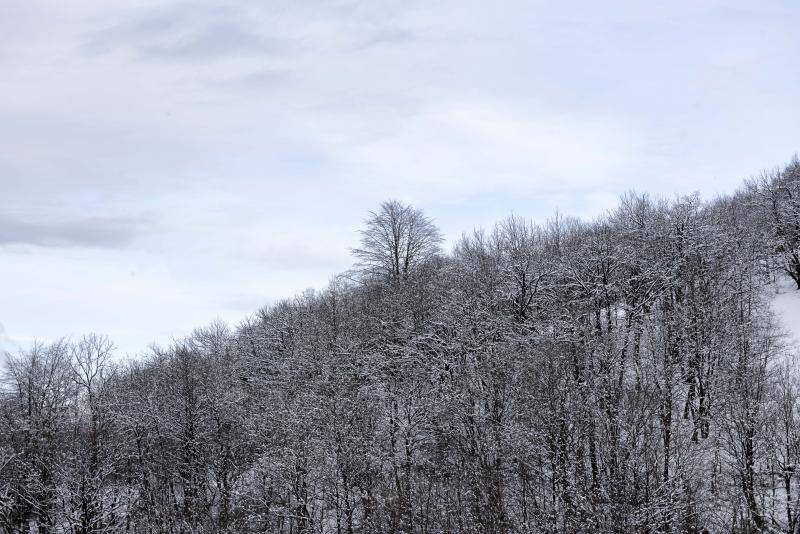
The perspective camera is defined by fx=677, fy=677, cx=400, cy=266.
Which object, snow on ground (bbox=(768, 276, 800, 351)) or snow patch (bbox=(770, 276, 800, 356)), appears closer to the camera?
snow patch (bbox=(770, 276, 800, 356))

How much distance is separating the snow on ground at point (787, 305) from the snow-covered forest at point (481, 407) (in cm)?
54

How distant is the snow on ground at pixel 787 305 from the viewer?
206ft

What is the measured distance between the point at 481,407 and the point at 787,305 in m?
44.1

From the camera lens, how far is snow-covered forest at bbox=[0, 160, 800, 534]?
35781 millimetres

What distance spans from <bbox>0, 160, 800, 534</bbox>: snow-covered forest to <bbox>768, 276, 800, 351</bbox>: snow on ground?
54cm

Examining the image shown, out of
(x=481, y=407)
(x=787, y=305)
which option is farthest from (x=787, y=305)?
(x=481, y=407)

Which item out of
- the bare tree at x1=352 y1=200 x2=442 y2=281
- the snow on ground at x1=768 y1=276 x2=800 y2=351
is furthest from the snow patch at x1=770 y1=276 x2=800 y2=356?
the bare tree at x1=352 y1=200 x2=442 y2=281

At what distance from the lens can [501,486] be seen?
114ft

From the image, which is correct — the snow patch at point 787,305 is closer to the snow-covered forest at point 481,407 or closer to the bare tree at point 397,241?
the snow-covered forest at point 481,407

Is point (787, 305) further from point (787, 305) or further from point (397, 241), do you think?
point (397, 241)

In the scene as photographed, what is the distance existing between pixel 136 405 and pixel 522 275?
38.1m

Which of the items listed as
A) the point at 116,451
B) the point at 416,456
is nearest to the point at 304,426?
the point at 416,456

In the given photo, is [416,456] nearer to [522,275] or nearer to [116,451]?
[522,275]

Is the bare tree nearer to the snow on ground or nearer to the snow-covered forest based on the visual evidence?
the snow-covered forest
